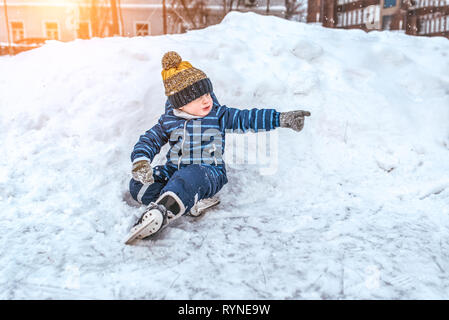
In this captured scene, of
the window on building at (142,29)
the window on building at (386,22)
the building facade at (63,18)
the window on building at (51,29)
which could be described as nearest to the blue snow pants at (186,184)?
the window on building at (386,22)

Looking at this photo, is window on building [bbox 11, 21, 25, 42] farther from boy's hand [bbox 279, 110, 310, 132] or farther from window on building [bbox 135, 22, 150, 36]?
boy's hand [bbox 279, 110, 310, 132]

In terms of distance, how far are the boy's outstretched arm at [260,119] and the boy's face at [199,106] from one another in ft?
0.40

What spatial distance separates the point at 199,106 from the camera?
2686 millimetres

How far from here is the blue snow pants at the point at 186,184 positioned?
232 centimetres

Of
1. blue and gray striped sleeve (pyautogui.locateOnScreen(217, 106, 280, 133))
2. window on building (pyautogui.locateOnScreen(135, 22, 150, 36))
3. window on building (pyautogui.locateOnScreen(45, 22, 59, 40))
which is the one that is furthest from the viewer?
window on building (pyautogui.locateOnScreen(45, 22, 59, 40))

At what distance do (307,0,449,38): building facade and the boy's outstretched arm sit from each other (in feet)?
20.2

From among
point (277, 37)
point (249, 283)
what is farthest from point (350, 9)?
point (249, 283)

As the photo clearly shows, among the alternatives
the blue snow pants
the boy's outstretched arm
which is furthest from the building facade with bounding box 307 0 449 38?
the blue snow pants

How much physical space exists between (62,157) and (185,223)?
1363 millimetres

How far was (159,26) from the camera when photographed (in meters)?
17.6

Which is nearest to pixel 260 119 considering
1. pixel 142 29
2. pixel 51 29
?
pixel 142 29

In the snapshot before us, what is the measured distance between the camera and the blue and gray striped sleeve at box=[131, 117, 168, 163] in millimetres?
2585

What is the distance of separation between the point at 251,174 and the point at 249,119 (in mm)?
725

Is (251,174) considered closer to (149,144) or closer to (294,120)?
(294,120)
